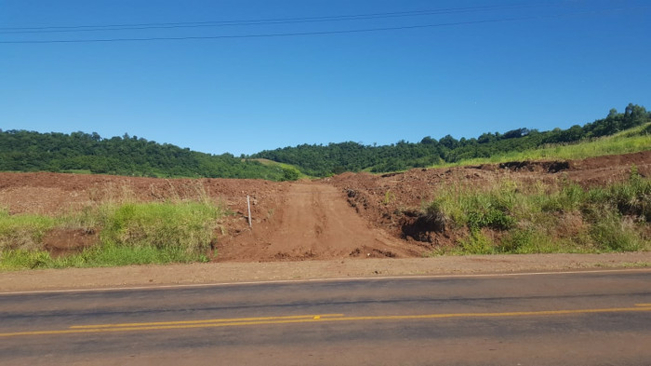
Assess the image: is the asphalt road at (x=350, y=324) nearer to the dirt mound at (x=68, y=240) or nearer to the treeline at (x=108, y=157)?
the dirt mound at (x=68, y=240)

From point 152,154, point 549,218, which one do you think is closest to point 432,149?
point 152,154

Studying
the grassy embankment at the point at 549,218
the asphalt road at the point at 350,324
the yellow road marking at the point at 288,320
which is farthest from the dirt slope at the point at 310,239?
the yellow road marking at the point at 288,320

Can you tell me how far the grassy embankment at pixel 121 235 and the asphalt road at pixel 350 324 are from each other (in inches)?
200

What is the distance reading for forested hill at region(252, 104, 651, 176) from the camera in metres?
49.0

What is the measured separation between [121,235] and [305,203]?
9.26m

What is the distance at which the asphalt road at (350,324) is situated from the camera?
610 cm

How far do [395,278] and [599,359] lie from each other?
236 inches

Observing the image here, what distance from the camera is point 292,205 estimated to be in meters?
22.8

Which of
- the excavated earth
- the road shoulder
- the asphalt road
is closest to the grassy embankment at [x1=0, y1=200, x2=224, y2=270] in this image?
the excavated earth

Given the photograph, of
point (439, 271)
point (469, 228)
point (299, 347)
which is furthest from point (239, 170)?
point (299, 347)

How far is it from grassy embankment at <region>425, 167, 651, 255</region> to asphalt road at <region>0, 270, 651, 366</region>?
5.06 metres

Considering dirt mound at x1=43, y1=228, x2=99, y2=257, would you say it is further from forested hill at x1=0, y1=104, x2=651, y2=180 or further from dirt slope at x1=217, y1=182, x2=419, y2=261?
forested hill at x1=0, y1=104, x2=651, y2=180

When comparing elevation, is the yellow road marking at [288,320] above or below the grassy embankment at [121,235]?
below

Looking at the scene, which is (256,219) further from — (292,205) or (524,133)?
(524,133)
